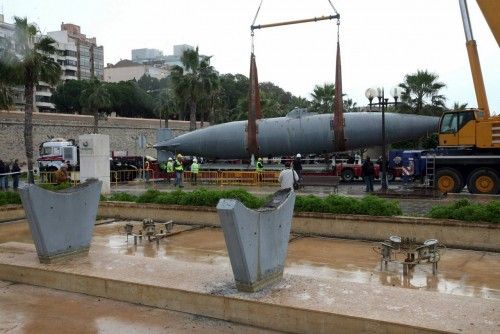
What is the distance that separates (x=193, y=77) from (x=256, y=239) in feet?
133

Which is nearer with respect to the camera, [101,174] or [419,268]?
[419,268]

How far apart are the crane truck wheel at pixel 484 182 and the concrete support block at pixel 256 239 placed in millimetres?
14736

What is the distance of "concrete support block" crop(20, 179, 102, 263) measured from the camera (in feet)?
25.4

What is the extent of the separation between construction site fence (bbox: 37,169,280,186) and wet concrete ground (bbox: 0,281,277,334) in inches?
674

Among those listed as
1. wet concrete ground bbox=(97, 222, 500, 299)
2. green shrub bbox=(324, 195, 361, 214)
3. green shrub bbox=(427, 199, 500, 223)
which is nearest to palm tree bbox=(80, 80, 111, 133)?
wet concrete ground bbox=(97, 222, 500, 299)

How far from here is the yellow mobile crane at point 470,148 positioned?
19344 mm

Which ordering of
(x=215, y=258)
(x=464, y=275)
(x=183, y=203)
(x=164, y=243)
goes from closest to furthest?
(x=464, y=275), (x=215, y=258), (x=164, y=243), (x=183, y=203)

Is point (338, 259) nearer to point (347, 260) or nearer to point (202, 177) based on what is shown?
point (347, 260)

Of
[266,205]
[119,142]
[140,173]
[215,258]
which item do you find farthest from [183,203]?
[119,142]

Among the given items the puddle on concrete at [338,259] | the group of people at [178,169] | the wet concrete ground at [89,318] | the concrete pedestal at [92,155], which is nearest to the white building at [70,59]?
the group of people at [178,169]

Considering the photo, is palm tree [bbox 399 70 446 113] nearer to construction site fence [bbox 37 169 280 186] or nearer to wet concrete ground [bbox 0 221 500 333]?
construction site fence [bbox 37 169 280 186]

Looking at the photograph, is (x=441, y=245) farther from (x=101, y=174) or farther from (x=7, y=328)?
(x=101, y=174)

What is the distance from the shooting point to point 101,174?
20938 mm

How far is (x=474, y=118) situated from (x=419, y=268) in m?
13.0
